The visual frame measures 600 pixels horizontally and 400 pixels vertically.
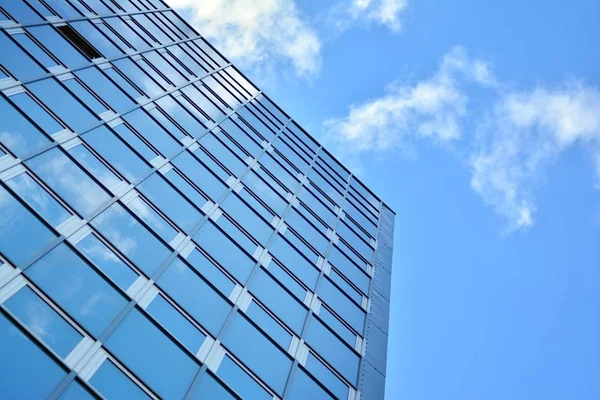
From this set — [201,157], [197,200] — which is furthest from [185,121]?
[197,200]

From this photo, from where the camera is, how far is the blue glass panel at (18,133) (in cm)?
1345

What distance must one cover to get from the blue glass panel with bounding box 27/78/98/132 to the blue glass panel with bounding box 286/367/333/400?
10079mm

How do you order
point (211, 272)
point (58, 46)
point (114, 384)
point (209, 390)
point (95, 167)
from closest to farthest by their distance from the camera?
point (114, 384) → point (209, 390) → point (95, 167) → point (211, 272) → point (58, 46)

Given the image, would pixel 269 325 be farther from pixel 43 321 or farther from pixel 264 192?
pixel 264 192

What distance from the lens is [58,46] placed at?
62.5 feet

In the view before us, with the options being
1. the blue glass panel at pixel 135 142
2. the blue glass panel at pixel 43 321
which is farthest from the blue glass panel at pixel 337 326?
the blue glass panel at pixel 43 321

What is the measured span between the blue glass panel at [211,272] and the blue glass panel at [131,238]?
3.57ft

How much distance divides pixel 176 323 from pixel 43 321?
146 inches

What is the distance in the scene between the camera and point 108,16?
1011 inches

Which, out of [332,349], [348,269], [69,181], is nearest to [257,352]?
[332,349]

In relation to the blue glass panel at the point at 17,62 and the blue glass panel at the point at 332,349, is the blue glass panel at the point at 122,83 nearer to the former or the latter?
the blue glass panel at the point at 17,62

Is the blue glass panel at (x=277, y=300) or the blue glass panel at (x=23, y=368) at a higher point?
the blue glass panel at (x=277, y=300)

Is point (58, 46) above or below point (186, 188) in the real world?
above

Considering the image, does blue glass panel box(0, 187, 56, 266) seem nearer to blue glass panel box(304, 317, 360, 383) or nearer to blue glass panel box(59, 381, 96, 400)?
blue glass panel box(59, 381, 96, 400)
